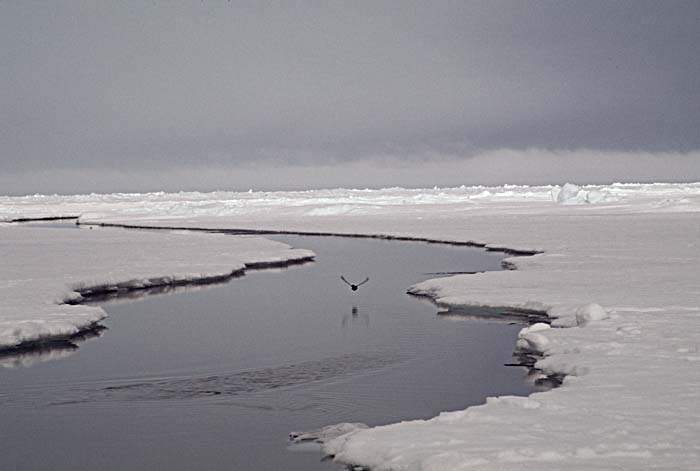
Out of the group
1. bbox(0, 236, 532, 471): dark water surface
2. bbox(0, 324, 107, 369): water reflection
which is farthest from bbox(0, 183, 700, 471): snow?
bbox(0, 324, 107, 369): water reflection

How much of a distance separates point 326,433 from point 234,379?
250 centimetres

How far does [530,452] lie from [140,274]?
12.6m

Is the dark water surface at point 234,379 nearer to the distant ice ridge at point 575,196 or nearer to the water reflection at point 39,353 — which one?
the water reflection at point 39,353

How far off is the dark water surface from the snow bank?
62 cm

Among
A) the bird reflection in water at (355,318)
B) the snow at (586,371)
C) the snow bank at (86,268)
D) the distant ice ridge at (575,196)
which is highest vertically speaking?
the distant ice ridge at (575,196)

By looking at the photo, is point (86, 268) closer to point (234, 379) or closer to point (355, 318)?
point (355, 318)

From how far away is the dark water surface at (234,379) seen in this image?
754 centimetres

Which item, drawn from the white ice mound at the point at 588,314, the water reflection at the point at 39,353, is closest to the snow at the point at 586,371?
the white ice mound at the point at 588,314

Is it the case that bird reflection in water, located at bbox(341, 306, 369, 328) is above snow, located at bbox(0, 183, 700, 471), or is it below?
below

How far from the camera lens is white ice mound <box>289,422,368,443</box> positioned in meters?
7.48

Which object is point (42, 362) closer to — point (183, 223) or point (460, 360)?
point (460, 360)

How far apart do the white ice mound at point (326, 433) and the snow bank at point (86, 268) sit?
5148 millimetres

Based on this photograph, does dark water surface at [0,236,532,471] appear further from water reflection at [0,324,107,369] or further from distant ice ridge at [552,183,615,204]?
distant ice ridge at [552,183,615,204]

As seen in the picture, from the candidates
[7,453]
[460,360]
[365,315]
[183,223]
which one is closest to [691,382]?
[460,360]
